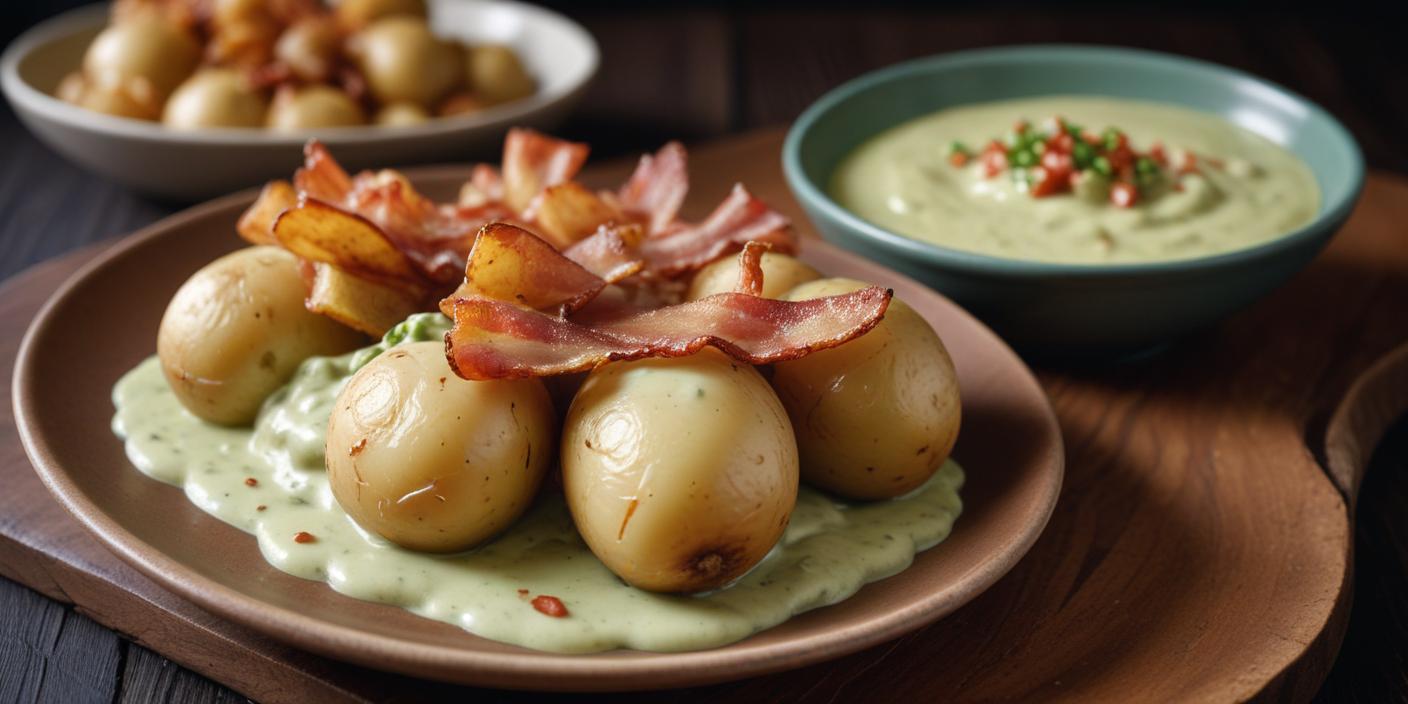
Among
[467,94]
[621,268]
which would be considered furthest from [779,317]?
[467,94]

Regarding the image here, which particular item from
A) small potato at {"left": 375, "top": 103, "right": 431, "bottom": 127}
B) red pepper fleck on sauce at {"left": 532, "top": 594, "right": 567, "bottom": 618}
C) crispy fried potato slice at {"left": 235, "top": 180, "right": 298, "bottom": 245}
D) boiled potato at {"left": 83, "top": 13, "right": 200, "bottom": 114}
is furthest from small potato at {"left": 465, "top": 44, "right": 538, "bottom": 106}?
red pepper fleck on sauce at {"left": 532, "top": 594, "right": 567, "bottom": 618}

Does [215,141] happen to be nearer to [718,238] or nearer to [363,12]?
[363,12]

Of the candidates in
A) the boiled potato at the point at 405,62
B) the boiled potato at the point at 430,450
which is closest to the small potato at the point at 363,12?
the boiled potato at the point at 405,62

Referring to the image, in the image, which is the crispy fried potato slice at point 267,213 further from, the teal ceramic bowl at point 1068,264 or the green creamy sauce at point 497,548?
the teal ceramic bowl at point 1068,264

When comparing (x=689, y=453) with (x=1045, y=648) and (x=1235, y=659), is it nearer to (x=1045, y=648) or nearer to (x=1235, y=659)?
(x=1045, y=648)

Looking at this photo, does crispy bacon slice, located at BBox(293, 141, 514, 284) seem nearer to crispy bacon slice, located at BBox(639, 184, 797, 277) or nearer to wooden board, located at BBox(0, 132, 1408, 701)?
crispy bacon slice, located at BBox(639, 184, 797, 277)

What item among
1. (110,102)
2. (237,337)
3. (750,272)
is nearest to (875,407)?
(750,272)
